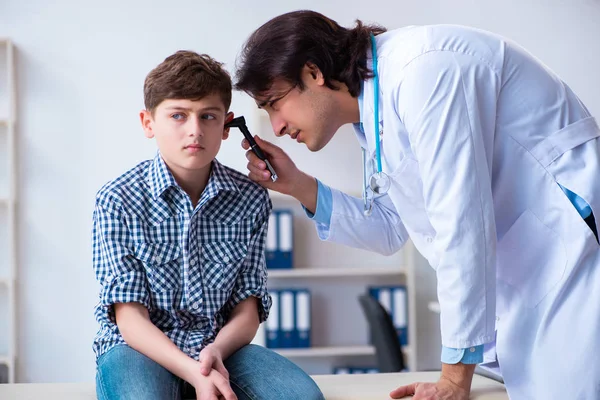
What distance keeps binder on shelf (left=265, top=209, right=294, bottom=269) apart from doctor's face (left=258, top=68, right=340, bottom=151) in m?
2.25

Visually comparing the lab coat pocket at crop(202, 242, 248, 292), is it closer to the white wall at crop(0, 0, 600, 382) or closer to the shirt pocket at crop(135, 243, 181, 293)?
the shirt pocket at crop(135, 243, 181, 293)

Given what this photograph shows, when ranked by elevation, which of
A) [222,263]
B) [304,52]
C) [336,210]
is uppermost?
[304,52]

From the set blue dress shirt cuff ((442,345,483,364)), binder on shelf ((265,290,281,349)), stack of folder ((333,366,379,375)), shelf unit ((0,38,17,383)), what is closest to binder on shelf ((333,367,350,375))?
stack of folder ((333,366,379,375))

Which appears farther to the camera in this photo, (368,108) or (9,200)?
(9,200)

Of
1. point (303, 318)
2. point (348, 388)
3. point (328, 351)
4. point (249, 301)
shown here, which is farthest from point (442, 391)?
point (328, 351)

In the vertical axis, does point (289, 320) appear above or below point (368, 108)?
below

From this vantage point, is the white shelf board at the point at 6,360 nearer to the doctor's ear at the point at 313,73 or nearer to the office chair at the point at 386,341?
the office chair at the point at 386,341

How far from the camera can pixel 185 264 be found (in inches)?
54.5

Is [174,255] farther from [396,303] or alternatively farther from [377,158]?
[396,303]

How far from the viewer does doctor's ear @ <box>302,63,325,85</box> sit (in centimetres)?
137

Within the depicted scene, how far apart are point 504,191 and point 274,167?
546 millimetres

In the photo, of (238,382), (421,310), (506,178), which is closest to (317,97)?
(506,178)

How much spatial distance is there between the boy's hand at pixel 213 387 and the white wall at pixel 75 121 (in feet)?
9.32

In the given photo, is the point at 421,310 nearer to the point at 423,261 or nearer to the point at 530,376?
the point at 423,261
